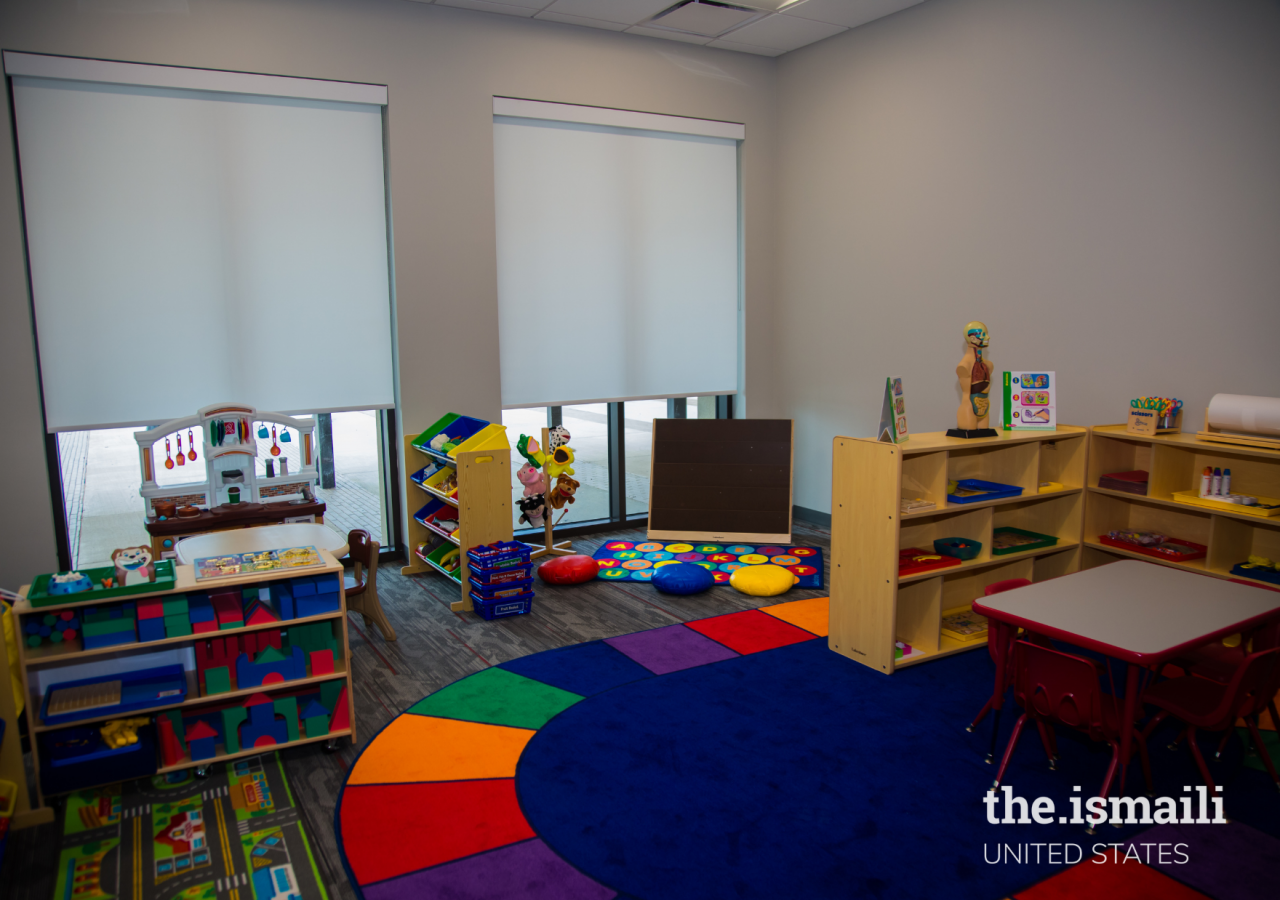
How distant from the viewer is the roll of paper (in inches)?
162

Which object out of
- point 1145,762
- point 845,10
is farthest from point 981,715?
point 845,10

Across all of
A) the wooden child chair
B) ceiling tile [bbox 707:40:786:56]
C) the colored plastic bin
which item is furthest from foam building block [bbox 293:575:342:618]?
ceiling tile [bbox 707:40:786:56]

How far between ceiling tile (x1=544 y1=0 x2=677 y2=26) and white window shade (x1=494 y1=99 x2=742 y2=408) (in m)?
0.67

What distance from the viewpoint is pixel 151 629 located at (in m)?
3.40

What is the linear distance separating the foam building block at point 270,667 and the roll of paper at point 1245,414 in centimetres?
451

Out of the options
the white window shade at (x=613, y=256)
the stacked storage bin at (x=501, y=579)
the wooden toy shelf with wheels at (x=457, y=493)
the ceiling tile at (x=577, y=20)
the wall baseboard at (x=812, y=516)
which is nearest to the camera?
the stacked storage bin at (x=501, y=579)

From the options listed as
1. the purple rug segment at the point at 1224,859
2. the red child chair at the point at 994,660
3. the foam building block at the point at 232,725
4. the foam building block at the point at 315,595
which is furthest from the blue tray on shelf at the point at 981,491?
the foam building block at the point at 232,725

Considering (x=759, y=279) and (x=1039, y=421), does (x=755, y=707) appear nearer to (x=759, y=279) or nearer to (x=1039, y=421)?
(x=1039, y=421)

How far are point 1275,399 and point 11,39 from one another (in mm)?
7032

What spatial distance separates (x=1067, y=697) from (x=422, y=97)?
547 centimetres

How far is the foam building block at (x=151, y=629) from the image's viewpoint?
11.1ft

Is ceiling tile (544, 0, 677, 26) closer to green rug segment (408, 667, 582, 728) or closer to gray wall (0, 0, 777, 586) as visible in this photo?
gray wall (0, 0, 777, 586)

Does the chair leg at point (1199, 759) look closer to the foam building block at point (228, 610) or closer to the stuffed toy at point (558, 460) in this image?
the foam building block at point (228, 610)

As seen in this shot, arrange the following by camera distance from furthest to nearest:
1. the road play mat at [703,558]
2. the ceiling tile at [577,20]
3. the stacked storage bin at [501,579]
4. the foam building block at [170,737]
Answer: the ceiling tile at [577,20]
the road play mat at [703,558]
the stacked storage bin at [501,579]
the foam building block at [170,737]
